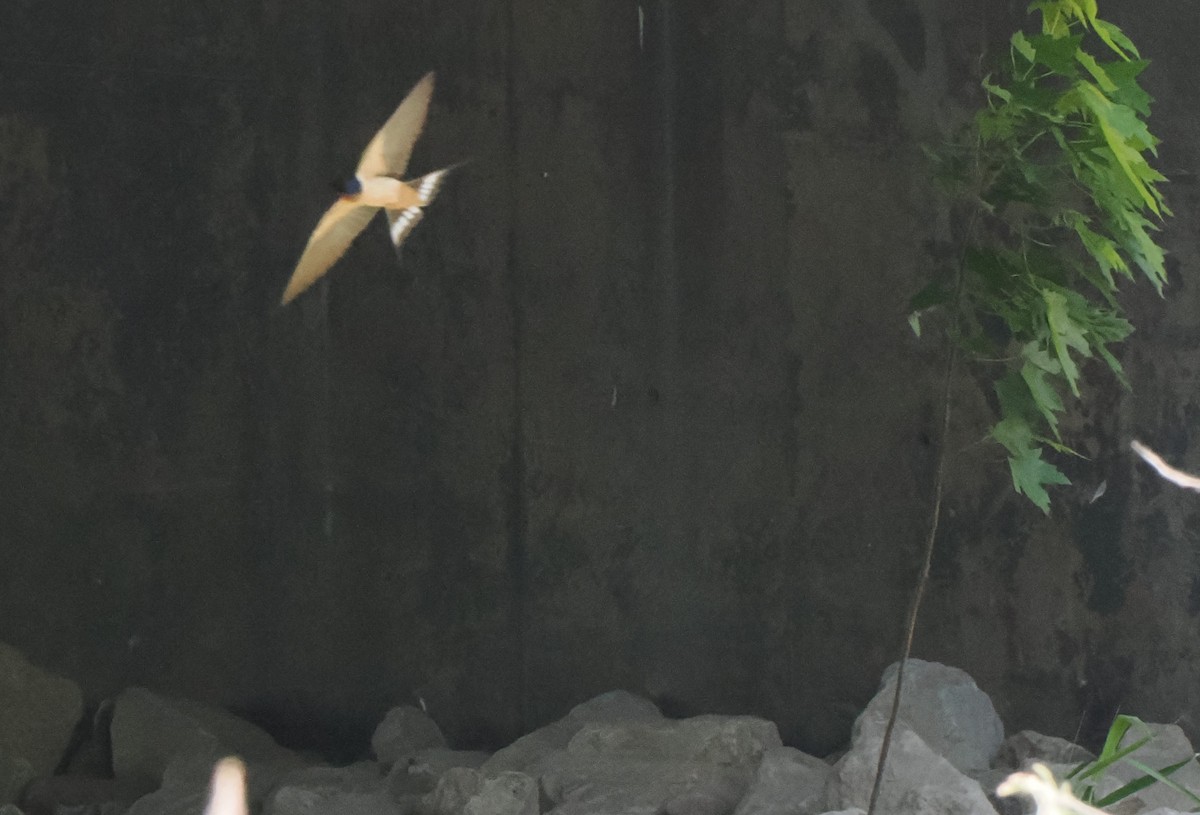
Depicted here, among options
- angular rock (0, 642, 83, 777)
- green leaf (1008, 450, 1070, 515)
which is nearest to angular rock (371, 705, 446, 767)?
angular rock (0, 642, 83, 777)

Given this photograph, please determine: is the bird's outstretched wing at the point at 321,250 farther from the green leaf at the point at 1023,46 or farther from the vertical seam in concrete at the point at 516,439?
the green leaf at the point at 1023,46

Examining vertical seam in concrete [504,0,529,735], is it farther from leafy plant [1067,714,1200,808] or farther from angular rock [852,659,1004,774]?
leafy plant [1067,714,1200,808]

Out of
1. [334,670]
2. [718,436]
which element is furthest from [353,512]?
[718,436]

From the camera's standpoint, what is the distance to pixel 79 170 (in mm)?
3479

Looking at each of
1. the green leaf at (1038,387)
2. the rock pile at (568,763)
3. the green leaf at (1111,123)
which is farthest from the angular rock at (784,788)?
the green leaf at (1111,123)

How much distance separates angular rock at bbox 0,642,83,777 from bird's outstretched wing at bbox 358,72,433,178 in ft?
5.20

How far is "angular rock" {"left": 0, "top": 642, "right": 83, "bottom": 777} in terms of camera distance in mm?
3311

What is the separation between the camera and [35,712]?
11.0 ft

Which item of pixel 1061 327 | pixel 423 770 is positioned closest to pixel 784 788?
pixel 423 770

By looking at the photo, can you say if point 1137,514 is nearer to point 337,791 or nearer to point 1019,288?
point 1019,288

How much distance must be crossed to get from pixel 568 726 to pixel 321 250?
4.59ft

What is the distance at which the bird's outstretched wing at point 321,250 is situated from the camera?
3.16m

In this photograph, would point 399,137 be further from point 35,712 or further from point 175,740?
point 35,712

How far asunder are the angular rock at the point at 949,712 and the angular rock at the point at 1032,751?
0.10ft
